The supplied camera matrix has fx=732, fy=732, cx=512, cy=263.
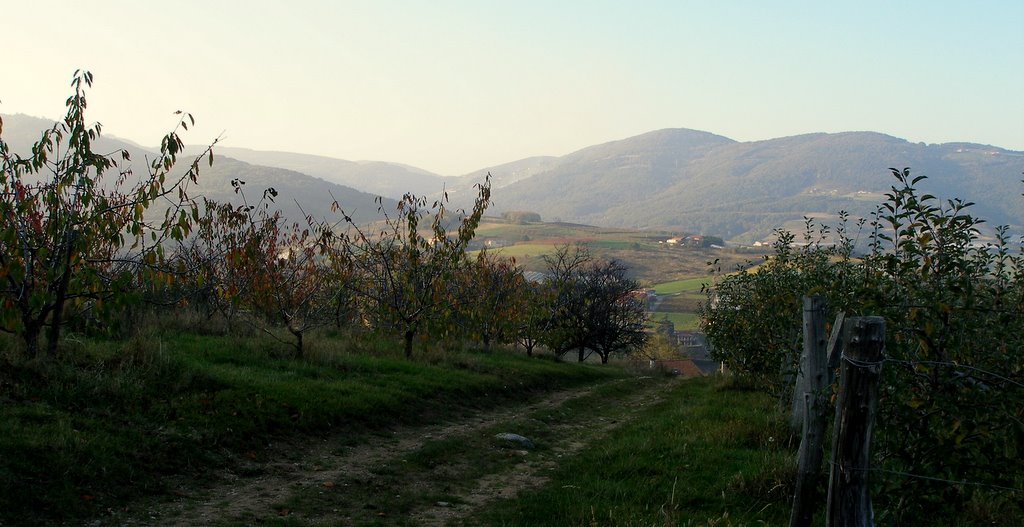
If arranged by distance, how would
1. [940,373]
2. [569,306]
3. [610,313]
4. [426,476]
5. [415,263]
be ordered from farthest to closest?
[610,313]
[569,306]
[415,263]
[426,476]
[940,373]

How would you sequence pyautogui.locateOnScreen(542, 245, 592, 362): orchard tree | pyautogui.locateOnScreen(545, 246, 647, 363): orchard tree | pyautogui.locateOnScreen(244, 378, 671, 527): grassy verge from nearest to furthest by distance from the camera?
pyautogui.locateOnScreen(244, 378, 671, 527): grassy verge
pyautogui.locateOnScreen(542, 245, 592, 362): orchard tree
pyautogui.locateOnScreen(545, 246, 647, 363): orchard tree

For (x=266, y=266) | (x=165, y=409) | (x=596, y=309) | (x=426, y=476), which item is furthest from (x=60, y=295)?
(x=596, y=309)

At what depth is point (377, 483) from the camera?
10023mm

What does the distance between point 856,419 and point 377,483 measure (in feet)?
21.2

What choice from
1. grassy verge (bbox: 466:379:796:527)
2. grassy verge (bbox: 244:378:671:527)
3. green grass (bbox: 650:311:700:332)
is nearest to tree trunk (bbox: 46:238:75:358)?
grassy verge (bbox: 244:378:671:527)

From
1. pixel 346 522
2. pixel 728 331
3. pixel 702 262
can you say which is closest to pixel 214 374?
pixel 346 522

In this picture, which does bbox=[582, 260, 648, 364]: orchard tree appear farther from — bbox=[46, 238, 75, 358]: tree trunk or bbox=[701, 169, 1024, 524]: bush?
bbox=[701, 169, 1024, 524]: bush

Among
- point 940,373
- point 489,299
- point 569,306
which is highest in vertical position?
point 940,373

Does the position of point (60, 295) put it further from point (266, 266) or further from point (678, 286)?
point (678, 286)

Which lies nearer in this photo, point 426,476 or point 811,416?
point 811,416

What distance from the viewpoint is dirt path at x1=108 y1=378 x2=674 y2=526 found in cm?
830

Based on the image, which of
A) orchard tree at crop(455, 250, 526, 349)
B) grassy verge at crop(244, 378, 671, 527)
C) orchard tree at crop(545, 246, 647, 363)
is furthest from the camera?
orchard tree at crop(545, 246, 647, 363)

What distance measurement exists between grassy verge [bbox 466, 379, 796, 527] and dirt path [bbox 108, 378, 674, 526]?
61 centimetres

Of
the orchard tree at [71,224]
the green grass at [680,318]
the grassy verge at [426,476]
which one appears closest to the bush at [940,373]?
the grassy verge at [426,476]
